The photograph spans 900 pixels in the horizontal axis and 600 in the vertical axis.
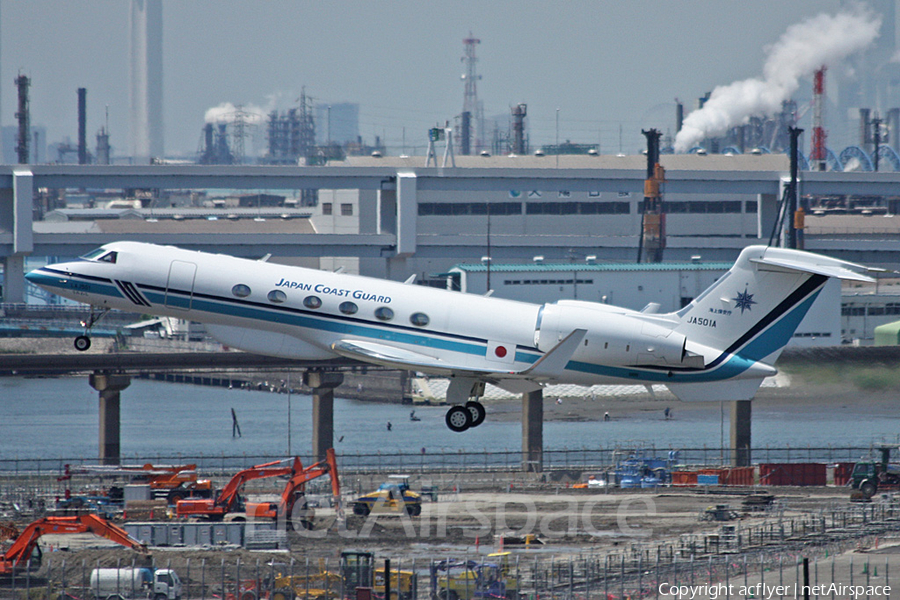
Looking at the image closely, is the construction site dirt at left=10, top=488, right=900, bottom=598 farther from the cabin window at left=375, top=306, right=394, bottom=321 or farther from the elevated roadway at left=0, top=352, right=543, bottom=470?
the elevated roadway at left=0, top=352, right=543, bottom=470

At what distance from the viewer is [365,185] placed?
10838cm

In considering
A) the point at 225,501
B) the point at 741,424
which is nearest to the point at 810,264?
the point at 225,501

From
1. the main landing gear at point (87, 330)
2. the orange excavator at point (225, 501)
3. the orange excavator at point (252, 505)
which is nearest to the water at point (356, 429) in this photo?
the orange excavator at point (225, 501)

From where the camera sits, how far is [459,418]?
36.2 m

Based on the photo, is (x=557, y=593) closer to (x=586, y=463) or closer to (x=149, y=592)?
(x=149, y=592)

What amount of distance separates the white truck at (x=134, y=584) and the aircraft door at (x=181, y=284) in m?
8.02

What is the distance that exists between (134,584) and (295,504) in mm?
17063

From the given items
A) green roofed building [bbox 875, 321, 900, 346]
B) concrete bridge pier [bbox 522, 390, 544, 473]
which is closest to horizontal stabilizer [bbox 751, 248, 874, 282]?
concrete bridge pier [bbox 522, 390, 544, 473]

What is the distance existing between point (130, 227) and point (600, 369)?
9998cm

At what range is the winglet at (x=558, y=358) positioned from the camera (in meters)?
33.9

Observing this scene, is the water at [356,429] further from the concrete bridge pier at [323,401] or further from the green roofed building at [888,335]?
the green roofed building at [888,335]

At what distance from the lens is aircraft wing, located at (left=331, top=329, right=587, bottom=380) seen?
34.5 meters

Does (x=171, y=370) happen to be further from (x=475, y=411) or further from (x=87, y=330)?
(x=475, y=411)

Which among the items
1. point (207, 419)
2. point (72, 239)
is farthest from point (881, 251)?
point (72, 239)
